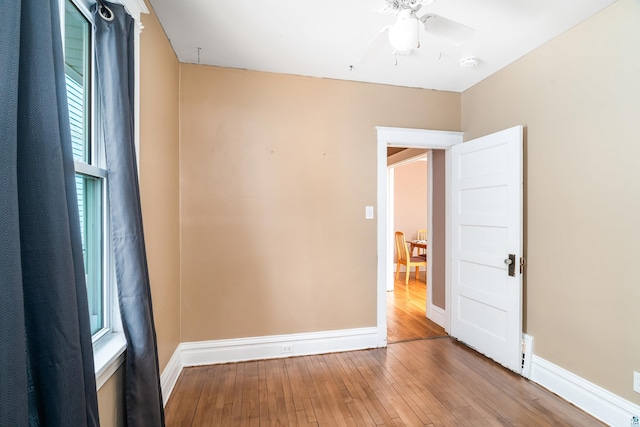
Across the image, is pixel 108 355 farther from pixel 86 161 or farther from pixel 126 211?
pixel 86 161

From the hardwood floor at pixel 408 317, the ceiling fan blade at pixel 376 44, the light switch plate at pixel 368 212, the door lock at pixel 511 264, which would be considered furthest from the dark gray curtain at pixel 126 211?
the door lock at pixel 511 264

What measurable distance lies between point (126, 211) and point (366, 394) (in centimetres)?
201

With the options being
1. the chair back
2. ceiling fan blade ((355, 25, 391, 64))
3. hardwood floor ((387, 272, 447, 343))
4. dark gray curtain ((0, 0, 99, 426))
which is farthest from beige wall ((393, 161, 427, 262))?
dark gray curtain ((0, 0, 99, 426))

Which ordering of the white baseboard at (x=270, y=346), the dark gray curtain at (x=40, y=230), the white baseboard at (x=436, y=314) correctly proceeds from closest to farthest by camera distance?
1. the dark gray curtain at (x=40, y=230)
2. the white baseboard at (x=270, y=346)
3. the white baseboard at (x=436, y=314)

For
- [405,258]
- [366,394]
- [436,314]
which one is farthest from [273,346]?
[405,258]

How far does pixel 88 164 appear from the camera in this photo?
1330mm

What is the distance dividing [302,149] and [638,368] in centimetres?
278

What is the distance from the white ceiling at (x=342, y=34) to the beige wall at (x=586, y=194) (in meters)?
0.23

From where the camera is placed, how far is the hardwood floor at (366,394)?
1.92 m

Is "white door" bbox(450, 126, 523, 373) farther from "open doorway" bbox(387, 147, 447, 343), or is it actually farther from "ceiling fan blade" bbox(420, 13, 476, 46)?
"ceiling fan blade" bbox(420, 13, 476, 46)

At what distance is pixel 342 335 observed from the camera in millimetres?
2881

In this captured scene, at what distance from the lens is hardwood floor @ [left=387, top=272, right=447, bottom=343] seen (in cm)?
325

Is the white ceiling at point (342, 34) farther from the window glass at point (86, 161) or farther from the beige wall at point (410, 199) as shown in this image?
the beige wall at point (410, 199)

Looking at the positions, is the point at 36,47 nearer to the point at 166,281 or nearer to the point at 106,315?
the point at 106,315
